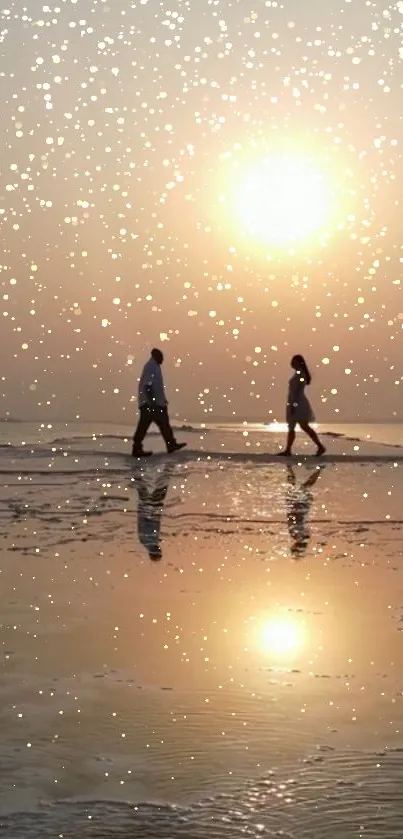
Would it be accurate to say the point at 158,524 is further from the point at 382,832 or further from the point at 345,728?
the point at 382,832

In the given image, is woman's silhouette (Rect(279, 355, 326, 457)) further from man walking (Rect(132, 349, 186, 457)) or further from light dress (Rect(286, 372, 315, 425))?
man walking (Rect(132, 349, 186, 457))

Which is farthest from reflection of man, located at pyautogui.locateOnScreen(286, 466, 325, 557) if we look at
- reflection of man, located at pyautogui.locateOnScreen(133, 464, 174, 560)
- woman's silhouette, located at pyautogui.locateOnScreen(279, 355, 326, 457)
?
woman's silhouette, located at pyautogui.locateOnScreen(279, 355, 326, 457)

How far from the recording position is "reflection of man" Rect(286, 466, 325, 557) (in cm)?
913

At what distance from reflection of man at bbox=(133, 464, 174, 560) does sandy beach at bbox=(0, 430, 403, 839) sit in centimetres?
6

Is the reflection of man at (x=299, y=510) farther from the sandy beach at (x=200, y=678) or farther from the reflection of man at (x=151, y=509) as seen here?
the reflection of man at (x=151, y=509)

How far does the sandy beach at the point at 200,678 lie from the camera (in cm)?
338

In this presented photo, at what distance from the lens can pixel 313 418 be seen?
21500 mm

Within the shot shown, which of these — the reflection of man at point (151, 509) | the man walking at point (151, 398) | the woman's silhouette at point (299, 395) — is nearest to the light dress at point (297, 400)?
the woman's silhouette at point (299, 395)

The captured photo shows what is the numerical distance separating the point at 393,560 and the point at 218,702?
12.9ft

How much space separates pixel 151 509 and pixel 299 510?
1.56 meters

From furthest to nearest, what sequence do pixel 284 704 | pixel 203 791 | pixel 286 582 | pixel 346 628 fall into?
pixel 286 582 < pixel 346 628 < pixel 284 704 < pixel 203 791

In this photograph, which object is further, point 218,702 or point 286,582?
point 286,582

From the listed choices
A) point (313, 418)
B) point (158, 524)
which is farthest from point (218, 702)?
point (313, 418)

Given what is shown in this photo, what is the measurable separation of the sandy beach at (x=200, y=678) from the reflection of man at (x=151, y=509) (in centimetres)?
6
